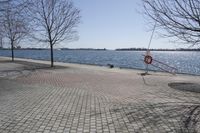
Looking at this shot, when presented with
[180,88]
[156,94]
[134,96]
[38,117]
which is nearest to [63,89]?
[134,96]

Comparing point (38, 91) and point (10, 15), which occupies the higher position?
point (10, 15)

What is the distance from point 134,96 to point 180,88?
3318mm

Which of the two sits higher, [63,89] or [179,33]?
[179,33]

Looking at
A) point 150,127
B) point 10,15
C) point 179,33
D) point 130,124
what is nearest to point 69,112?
point 130,124

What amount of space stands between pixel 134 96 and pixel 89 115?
3.26 meters

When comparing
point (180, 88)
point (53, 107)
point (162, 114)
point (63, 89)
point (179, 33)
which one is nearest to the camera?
point (162, 114)

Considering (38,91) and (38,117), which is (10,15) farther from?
(38,117)

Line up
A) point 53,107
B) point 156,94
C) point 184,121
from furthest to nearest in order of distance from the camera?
point 156,94, point 53,107, point 184,121

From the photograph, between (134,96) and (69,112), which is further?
(134,96)

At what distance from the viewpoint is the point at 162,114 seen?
7.32 meters

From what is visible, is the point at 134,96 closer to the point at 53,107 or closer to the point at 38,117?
the point at 53,107

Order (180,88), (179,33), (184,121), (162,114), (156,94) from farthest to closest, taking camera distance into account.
Result: (180,88) < (156,94) < (179,33) < (162,114) < (184,121)

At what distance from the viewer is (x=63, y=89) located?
1133cm

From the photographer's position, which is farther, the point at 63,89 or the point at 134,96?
the point at 63,89
